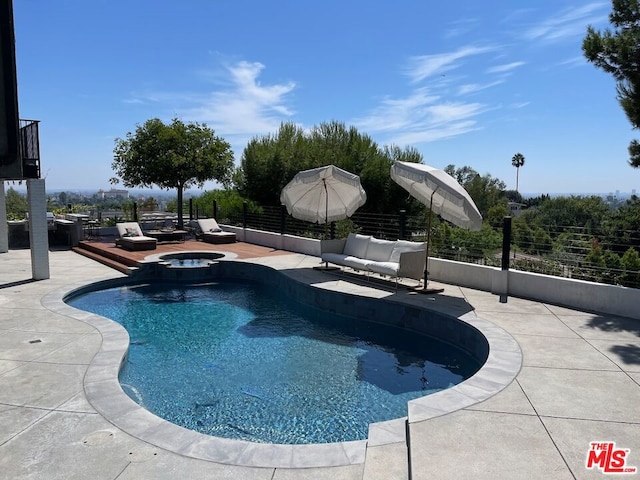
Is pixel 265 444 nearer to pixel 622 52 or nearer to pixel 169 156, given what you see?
pixel 622 52

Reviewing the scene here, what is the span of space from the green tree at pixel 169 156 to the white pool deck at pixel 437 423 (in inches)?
516

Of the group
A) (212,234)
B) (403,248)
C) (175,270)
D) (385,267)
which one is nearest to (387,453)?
(385,267)

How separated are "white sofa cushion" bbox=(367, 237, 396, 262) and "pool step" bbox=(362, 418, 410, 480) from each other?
6.22 metres

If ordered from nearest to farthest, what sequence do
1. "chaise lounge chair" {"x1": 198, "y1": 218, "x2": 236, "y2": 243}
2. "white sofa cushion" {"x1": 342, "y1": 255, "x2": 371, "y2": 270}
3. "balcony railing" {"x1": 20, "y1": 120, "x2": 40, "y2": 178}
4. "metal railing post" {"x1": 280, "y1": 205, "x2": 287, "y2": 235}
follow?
"balcony railing" {"x1": 20, "y1": 120, "x2": 40, "y2": 178}, "white sofa cushion" {"x1": 342, "y1": 255, "x2": 371, "y2": 270}, "metal railing post" {"x1": 280, "y1": 205, "x2": 287, "y2": 235}, "chaise lounge chair" {"x1": 198, "y1": 218, "x2": 236, "y2": 243}

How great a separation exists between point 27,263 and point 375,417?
38.7 ft

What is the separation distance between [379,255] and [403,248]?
0.70m

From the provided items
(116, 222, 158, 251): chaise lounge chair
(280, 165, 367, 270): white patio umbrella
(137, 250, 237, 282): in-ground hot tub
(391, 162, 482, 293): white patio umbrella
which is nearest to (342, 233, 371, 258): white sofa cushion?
(280, 165, 367, 270): white patio umbrella

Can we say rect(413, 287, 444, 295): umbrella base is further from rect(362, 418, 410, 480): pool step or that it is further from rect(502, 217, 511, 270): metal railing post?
rect(362, 418, 410, 480): pool step

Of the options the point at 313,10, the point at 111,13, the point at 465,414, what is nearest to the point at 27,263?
the point at 111,13

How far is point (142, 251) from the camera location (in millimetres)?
14156

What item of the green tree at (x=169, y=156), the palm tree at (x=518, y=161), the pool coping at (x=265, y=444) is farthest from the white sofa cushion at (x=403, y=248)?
the palm tree at (x=518, y=161)

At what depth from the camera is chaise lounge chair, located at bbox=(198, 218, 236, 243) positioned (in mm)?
16172

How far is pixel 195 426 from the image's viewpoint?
459cm

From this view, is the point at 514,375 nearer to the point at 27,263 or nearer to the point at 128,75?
the point at 27,263
